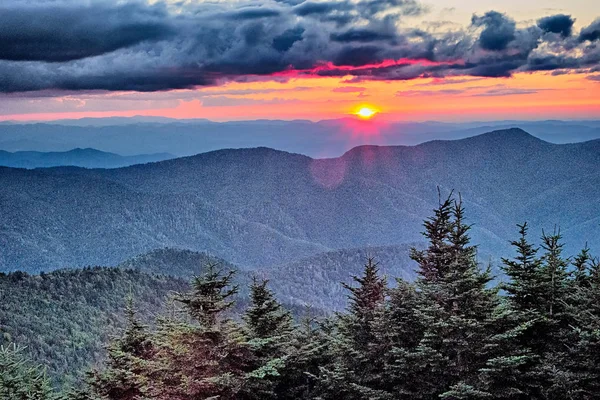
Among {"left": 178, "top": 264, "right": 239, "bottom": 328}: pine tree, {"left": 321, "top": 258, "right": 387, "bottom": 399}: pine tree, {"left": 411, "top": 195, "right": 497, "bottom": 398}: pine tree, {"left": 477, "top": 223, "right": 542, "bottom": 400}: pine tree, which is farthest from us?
{"left": 321, "top": 258, "right": 387, "bottom": 399}: pine tree

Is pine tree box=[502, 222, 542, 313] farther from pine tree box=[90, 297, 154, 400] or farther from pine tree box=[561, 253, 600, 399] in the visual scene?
pine tree box=[90, 297, 154, 400]

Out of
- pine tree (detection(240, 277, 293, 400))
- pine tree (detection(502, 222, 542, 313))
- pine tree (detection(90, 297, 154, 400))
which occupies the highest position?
pine tree (detection(502, 222, 542, 313))

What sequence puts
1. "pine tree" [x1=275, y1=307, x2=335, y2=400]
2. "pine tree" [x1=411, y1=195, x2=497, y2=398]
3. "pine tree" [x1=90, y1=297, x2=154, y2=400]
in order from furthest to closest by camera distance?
"pine tree" [x1=90, y1=297, x2=154, y2=400], "pine tree" [x1=275, y1=307, x2=335, y2=400], "pine tree" [x1=411, y1=195, x2=497, y2=398]

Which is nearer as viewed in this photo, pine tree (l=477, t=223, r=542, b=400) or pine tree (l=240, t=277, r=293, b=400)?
pine tree (l=477, t=223, r=542, b=400)

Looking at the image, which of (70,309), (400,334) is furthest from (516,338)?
(70,309)

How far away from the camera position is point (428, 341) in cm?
2144

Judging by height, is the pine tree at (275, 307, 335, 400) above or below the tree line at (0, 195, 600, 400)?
below

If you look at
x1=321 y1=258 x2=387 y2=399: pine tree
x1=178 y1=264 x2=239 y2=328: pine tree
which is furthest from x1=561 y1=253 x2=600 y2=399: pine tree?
x1=178 y1=264 x2=239 y2=328: pine tree

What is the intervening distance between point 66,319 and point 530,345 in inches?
5324

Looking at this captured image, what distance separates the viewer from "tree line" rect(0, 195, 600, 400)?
20.2 m

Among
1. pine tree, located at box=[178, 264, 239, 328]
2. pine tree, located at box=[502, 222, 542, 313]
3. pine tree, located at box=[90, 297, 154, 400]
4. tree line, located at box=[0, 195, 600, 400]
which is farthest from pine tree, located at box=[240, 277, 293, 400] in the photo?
pine tree, located at box=[502, 222, 542, 313]

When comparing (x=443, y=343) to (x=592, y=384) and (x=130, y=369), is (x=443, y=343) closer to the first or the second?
(x=592, y=384)

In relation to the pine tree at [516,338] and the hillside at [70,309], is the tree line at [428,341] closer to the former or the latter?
the pine tree at [516,338]

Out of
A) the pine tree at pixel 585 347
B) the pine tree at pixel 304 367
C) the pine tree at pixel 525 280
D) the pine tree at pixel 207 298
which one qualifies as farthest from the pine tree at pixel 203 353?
the pine tree at pixel 585 347
